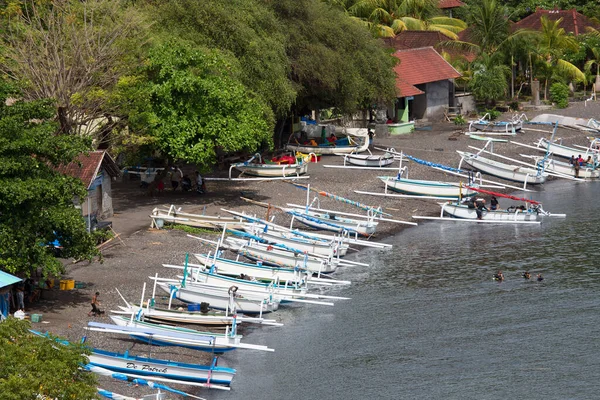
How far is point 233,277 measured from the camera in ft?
138

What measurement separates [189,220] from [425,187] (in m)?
17.7

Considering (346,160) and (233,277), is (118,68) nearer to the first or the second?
(233,277)

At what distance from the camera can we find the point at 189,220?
49.0m

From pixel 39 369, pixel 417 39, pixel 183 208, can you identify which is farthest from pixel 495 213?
pixel 417 39

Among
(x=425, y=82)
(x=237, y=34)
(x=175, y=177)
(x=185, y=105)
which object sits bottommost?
(x=175, y=177)

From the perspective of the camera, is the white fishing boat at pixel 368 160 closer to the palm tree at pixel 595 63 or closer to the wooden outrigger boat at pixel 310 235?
the wooden outrigger boat at pixel 310 235

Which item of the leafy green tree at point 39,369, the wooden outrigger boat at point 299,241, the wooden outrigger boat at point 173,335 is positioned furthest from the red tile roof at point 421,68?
the leafy green tree at point 39,369

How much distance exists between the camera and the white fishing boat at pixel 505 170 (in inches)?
2594

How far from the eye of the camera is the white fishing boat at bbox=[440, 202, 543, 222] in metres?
55.5

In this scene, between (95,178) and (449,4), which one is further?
(449,4)

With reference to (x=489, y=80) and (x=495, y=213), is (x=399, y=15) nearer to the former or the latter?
(x=489, y=80)

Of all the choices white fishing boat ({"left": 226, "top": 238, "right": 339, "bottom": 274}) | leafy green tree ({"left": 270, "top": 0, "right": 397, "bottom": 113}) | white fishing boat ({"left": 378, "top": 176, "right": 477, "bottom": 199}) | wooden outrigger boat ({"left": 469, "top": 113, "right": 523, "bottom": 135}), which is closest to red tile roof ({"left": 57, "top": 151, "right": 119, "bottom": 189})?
white fishing boat ({"left": 226, "top": 238, "right": 339, "bottom": 274})

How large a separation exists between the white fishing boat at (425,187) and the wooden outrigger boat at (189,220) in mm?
14463

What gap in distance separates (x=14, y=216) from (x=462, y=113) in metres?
59.8
